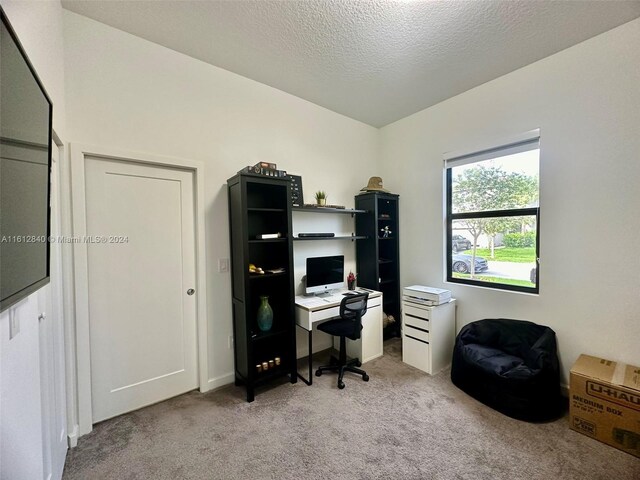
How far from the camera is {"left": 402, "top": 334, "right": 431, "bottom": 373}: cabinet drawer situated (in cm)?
282

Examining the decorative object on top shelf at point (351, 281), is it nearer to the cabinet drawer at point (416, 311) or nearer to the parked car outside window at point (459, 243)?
the cabinet drawer at point (416, 311)

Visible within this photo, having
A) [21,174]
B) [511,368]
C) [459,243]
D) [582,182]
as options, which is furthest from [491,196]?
[21,174]

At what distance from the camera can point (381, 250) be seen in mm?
3881

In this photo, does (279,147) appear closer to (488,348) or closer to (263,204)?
(263,204)

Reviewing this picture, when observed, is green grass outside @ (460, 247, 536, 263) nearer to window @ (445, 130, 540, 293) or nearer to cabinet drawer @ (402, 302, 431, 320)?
window @ (445, 130, 540, 293)

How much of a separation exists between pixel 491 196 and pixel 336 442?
9.23 ft

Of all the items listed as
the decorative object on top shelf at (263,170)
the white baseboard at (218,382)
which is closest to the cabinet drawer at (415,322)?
the white baseboard at (218,382)

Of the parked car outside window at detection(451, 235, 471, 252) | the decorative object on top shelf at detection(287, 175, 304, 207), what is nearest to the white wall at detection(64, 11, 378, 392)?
the decorative object on top shelf at detection(287, 175, 304, 207)

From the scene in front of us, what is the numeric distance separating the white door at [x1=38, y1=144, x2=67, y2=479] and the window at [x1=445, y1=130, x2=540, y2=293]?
Answer: 3581 millimetres

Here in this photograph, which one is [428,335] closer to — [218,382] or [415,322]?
[415,322]

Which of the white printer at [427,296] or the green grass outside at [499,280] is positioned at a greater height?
the green grass outside at [499,280]

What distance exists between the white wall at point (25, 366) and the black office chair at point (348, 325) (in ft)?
6.57

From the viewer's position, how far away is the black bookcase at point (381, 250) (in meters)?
3.50

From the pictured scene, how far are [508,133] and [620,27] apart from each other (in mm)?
958
